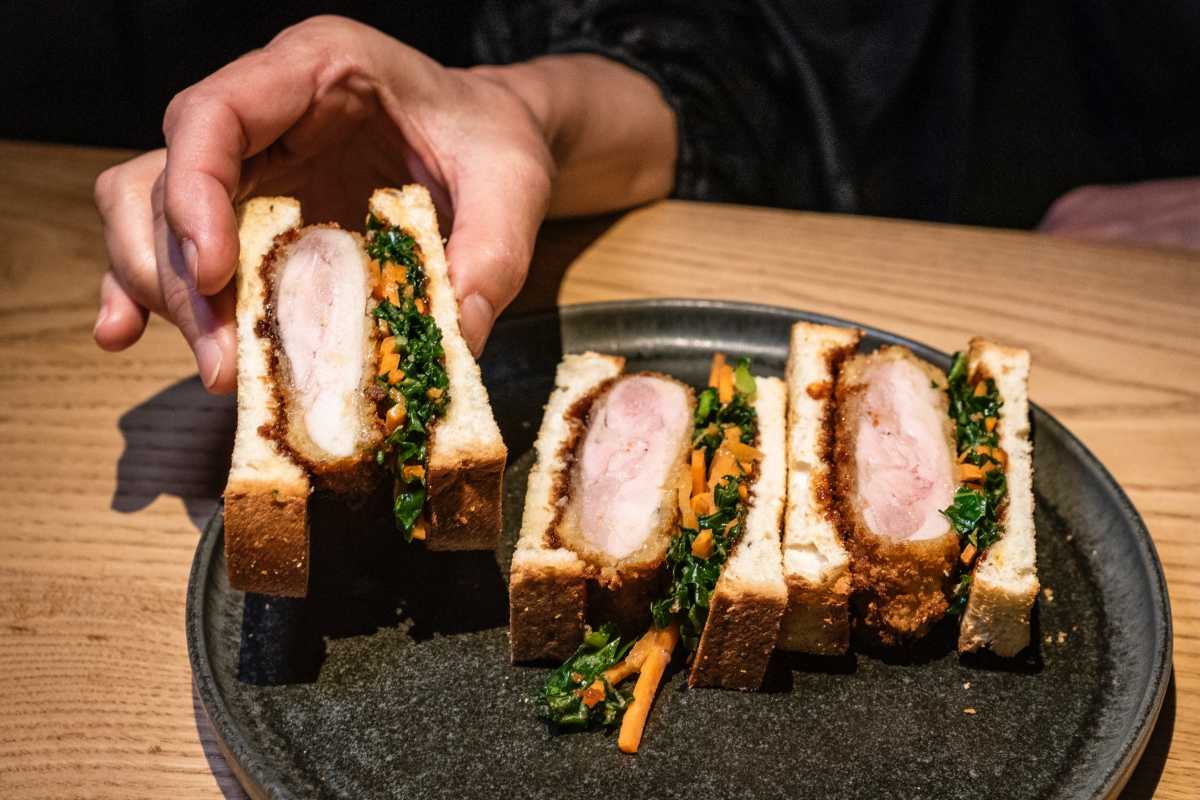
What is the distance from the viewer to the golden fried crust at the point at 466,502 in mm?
2154

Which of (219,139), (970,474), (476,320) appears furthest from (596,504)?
(219,139)

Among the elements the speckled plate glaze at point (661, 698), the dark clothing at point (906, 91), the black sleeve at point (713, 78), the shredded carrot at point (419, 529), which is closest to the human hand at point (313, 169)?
the shredded carrot at point (419, 529)

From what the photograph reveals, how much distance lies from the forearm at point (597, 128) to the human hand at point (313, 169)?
0.92ft

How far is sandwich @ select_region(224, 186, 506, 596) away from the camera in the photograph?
212 centimetres

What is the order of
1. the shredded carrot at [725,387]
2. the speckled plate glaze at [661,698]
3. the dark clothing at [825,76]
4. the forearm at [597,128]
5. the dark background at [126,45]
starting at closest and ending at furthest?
the speckled plate glaze at [661,698] → the shredded carrot at [725,387] → the forearm at [597,128] → the dark background at [126,45] → the dark clothing at [825,76]

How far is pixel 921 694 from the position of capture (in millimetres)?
2150

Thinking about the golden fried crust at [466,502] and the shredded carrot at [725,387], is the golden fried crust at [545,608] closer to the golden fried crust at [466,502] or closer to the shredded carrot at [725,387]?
the golden fried crust at [466,502]

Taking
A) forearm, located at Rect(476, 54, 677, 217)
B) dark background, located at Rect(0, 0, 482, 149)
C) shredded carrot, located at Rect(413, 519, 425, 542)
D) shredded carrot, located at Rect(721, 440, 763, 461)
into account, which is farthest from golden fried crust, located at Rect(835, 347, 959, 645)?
dark background, located at Rect(0, 0, 482, 149)

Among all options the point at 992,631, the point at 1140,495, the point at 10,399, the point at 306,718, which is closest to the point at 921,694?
the point at 992,631

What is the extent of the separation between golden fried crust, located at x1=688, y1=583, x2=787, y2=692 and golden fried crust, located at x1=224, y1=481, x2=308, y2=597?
879 mm

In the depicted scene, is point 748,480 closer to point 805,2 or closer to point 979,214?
point 805,2

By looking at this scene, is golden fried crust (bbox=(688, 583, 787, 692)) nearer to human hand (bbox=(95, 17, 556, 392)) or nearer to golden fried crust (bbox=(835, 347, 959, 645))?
golden fried crust (bbox=(835, 347, 959, 645))

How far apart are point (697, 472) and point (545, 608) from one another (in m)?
A: 0.54

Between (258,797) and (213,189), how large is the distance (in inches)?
51.0
